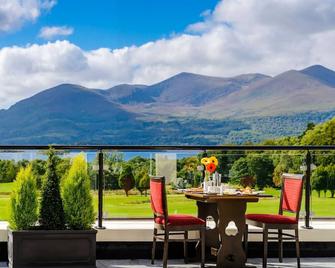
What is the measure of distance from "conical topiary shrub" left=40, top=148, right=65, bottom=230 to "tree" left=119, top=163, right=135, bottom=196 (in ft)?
4.98

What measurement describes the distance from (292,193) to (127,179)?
6.44 feet

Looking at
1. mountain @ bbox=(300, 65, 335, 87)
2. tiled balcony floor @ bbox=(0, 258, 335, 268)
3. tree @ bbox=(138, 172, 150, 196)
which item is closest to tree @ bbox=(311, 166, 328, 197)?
tiled balcony floor @ bbox=(0, 258, 335, 268)

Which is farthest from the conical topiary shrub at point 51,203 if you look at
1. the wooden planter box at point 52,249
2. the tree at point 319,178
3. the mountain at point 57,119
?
the mountain at point 57,119

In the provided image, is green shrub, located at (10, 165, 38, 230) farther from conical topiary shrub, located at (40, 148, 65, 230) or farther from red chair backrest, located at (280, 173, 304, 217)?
red chair backrest, located at (280, 173, 304, 217)

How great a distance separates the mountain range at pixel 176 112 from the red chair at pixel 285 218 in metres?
33.4

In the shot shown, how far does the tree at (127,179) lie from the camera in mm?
7447

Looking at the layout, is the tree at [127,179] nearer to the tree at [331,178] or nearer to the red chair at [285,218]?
the red chair at [285,218]

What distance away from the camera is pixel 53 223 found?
5.87m

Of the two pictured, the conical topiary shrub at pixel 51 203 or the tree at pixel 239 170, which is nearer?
the conical topiary shrub at pixel 51 203

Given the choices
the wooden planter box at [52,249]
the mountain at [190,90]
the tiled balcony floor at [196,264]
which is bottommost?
the tiled balcony floor at [196,264]

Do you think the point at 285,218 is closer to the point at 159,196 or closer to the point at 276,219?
the point at 276,219

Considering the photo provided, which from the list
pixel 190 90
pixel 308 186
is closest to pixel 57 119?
pixel 190 90

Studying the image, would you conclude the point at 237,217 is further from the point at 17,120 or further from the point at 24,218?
the point at 17,120

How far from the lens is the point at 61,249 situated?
5773mm
